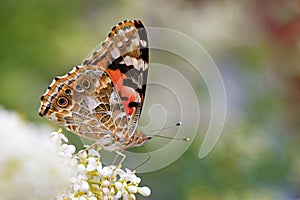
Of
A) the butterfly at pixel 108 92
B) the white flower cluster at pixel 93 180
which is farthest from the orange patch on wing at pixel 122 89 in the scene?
the white flower cluster at pixel 93 180

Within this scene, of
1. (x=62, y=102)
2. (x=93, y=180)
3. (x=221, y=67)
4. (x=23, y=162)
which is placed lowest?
(x=23, y=162)

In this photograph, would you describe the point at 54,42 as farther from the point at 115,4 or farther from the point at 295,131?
the point at 295,131

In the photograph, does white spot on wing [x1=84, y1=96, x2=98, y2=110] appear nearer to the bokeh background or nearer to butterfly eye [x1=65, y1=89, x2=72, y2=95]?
butterfly eye [x1=65, y1=89, x2=72, y2=95]

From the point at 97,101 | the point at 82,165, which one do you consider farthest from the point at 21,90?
the point at 82,165

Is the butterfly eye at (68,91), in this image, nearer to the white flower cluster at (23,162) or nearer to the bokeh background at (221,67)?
the white flower cluster at (23,162)

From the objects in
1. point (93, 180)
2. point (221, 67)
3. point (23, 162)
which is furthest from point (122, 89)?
point (221, 67)

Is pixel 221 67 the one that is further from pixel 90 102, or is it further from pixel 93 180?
pixel 93 180
